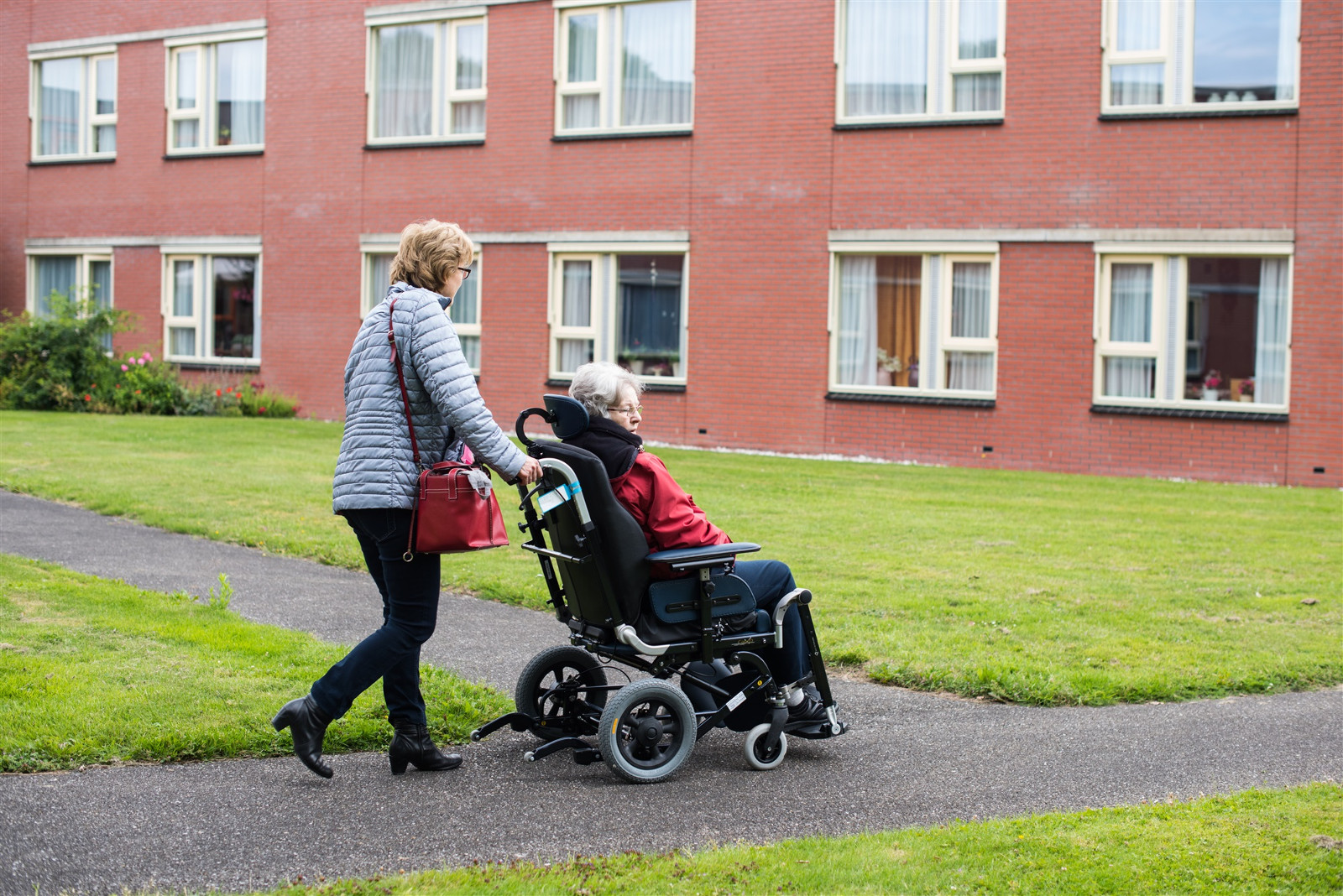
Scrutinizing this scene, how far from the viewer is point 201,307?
24578 mm

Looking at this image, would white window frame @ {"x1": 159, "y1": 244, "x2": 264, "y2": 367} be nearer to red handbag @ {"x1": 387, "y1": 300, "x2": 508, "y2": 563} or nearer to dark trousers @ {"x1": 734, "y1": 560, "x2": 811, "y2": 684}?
dark trousers @ {"x1": 734, "y1": 560, "x2": 811, "y2": 684}

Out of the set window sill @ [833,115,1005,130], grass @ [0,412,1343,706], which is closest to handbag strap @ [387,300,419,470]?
grass @ [0,412,1343,706]

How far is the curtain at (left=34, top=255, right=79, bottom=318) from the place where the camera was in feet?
85.1

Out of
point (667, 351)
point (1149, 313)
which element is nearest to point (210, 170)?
point (667, 351)

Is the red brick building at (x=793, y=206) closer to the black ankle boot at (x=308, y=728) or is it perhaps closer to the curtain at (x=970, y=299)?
the curtain at (x=970, y=299)

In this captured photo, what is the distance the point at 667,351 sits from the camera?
68.1ft

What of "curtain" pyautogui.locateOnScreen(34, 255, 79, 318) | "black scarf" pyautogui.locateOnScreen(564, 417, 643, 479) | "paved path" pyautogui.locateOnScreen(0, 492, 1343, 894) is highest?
"curtain" pyautogui.locateOnScreen(34, 255, 79, 318)

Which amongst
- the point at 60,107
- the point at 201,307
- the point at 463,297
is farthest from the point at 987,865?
the point at 60,107

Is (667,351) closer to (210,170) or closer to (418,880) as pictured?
(210,170)

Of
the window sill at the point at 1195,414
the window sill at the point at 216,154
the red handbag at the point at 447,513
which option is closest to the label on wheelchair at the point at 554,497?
the red handbag at the point at 447,513

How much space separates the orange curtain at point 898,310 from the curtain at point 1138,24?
12.2ft

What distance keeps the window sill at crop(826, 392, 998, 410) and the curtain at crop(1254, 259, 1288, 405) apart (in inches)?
125

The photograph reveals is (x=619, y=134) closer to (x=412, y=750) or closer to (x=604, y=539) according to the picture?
(x=604, y=539)

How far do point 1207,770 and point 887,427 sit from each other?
44.9 feet
